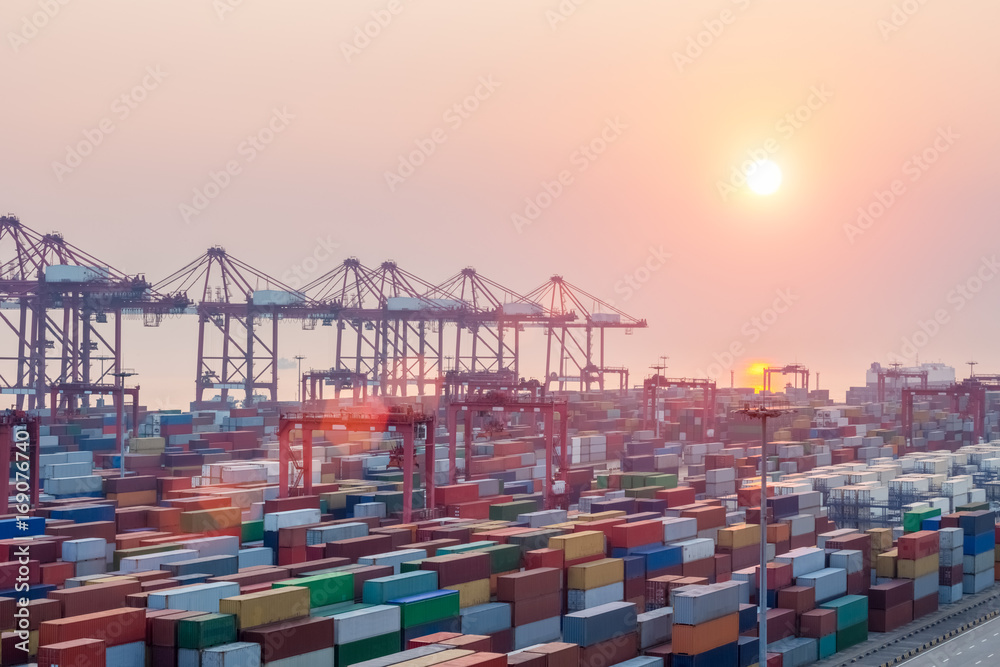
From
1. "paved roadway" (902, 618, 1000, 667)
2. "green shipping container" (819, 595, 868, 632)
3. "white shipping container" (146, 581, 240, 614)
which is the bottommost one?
"paved roadway" (902, 618, 1000, 667)

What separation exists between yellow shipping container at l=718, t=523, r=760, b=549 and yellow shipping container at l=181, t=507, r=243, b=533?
18745 millimetres

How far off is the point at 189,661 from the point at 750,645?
56.1ft

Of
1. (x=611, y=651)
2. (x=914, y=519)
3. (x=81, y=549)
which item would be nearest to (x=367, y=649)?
(x=611, y=651)

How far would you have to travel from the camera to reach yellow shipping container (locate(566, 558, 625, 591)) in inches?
1369

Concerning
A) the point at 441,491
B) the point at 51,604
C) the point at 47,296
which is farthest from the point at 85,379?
the point at 51,604

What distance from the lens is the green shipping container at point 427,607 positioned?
1150 inches

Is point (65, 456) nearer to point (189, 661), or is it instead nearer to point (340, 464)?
point (340, 464)

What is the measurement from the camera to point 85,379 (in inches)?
4304

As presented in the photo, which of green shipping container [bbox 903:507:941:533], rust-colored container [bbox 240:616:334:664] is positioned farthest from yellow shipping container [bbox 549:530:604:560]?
green shipping container [bbox 903:507:941:533]

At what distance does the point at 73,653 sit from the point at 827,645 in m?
24.8

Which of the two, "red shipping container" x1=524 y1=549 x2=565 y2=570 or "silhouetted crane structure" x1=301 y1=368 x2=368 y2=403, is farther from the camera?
"silhouetted crane structure" x1=301 y1=368 x2=368 y2=403

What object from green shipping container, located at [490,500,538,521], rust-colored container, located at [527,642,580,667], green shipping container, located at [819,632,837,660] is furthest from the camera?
green shipping container, located at [490,500,538,521]

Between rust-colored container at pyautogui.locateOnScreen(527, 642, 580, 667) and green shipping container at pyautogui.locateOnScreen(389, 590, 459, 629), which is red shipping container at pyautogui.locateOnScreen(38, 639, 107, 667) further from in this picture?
rust-colored container at pyautogui.locateOnScreen(527, 642, 580, 667)

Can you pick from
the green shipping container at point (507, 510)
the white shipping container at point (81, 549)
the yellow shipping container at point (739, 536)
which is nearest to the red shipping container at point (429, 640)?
the white shipping container at point (81, 549)
